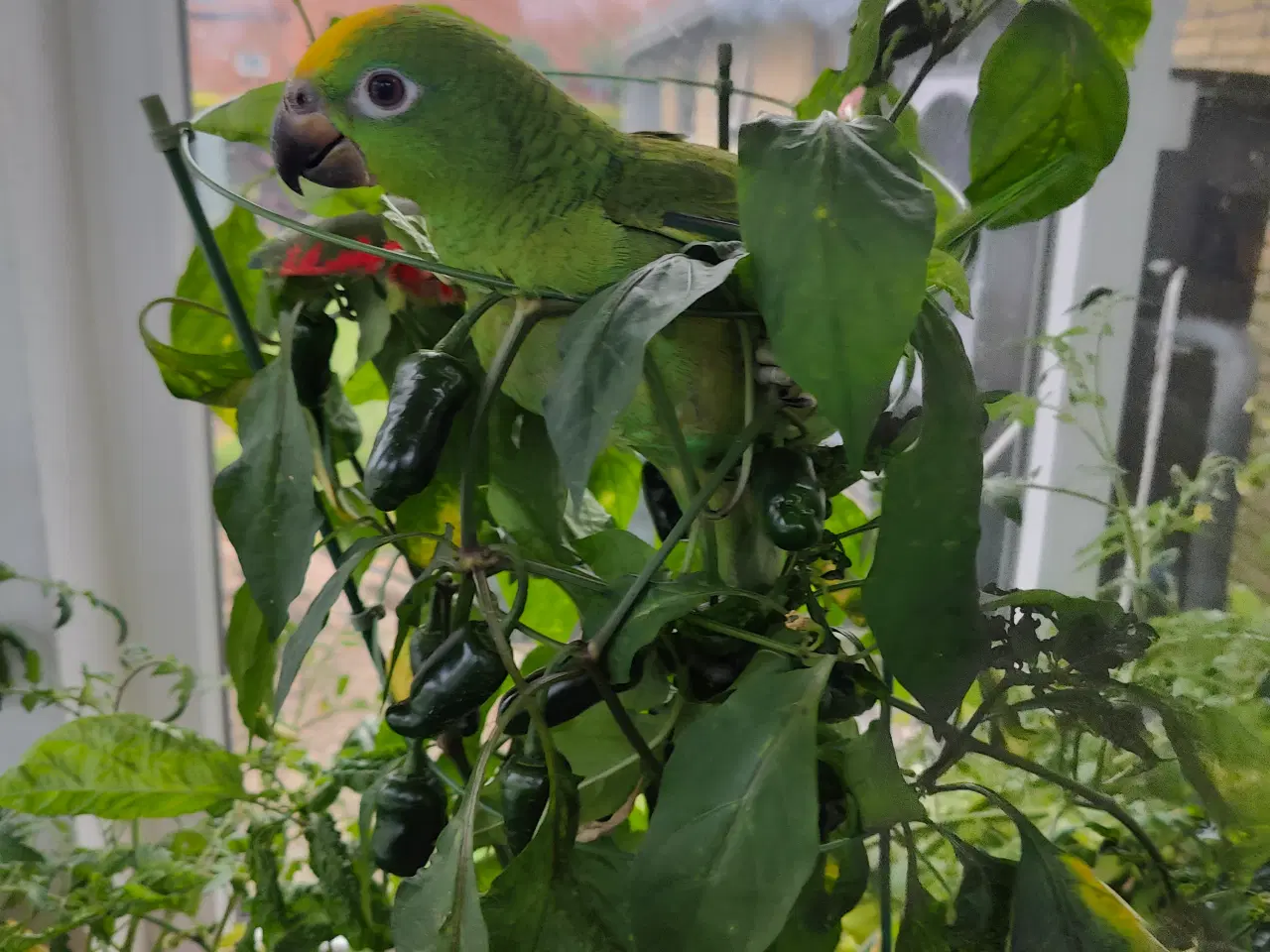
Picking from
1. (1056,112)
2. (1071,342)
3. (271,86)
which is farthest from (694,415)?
(1071,342)

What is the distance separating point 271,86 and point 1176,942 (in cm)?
64

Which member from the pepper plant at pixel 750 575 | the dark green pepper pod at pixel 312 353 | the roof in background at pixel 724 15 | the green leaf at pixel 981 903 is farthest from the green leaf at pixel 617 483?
the roof in background at pixel 724 15

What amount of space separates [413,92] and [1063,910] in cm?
45

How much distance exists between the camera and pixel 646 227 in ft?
1.29

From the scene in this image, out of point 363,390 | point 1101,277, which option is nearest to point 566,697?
point 363,390

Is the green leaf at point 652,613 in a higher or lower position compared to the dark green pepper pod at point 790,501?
lower

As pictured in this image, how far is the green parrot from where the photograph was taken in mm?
389

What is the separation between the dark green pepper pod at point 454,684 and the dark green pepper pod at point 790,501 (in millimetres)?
125

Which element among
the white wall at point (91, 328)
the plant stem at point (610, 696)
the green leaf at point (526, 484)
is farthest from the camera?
the white wall at point (91, 328)

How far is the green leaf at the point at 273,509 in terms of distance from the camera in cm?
40

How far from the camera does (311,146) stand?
418mm

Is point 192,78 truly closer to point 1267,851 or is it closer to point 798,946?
point 798,946

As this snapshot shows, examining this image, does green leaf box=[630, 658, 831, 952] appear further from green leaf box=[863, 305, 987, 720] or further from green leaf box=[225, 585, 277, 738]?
green leaf box=[225, 585, 277, 738]

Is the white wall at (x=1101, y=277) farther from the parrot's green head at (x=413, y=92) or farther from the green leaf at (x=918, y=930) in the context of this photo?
the parrot's green head at (x=413, y=92)
